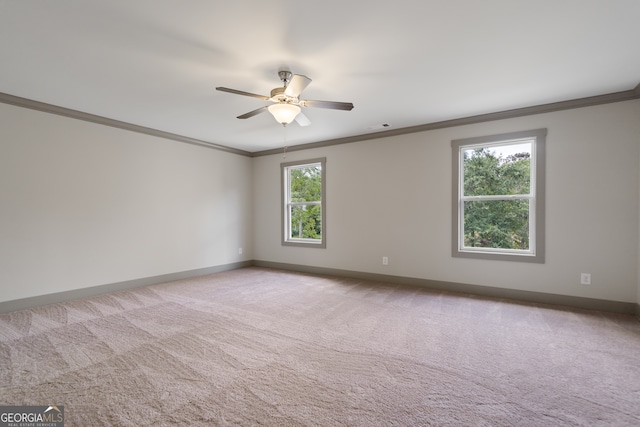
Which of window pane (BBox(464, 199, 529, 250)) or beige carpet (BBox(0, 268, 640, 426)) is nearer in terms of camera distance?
beige carpet (BBox(0, 268, 640, 426))

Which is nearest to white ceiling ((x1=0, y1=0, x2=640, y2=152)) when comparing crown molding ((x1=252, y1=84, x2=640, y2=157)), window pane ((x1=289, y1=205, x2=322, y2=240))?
crown molding ((x1=252, y1=84, x2=640, y2=157))

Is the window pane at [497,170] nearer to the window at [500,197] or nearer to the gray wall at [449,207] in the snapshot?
the window at [500,197]

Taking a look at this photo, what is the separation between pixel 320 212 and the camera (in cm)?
584

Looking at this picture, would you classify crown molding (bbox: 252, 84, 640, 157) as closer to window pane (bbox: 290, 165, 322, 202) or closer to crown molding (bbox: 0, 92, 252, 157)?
window pane (bbox: 290, 165, 322, 202)

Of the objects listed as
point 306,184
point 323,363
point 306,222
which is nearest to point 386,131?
point 306,184

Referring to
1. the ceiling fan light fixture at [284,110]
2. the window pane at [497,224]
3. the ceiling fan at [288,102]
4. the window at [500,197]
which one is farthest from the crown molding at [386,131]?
the ceiling fan light fixture at [284,110]

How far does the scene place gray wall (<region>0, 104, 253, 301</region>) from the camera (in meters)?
3.55

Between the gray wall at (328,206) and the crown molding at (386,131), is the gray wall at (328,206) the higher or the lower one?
the lower one

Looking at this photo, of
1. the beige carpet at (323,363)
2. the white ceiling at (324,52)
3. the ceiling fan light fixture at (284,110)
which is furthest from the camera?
the ceiling fan light fixture at (284,110)

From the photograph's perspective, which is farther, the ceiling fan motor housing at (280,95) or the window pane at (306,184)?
the window pane at (306,184)

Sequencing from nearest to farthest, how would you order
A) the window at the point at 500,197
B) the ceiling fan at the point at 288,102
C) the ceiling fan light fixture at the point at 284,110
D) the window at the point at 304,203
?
the ceiling fan at the point at 288,102, the ceiling fan light fixture at the point at 284,110, the window at the point at 500,197, the window at the point at 304,203

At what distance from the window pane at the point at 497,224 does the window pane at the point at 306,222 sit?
104 inches

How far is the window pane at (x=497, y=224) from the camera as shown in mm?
4043

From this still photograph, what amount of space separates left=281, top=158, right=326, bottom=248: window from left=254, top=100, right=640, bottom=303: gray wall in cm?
16
